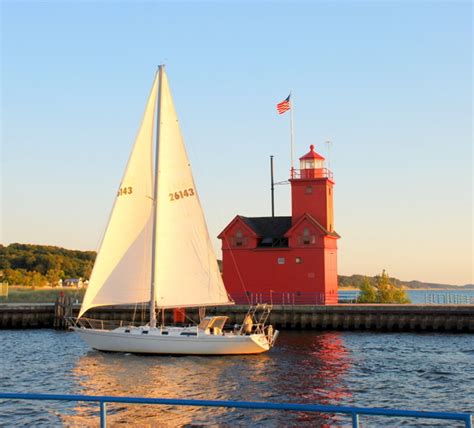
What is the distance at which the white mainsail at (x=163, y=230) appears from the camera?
36938 mm

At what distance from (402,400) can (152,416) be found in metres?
9.53

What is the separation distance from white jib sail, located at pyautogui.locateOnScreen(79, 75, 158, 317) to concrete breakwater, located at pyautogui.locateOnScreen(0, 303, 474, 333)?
11.7 m

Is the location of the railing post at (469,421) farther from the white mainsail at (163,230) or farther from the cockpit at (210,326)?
the white mainsail at (163,230)

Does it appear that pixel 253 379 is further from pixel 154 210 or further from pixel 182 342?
pixel 154 210

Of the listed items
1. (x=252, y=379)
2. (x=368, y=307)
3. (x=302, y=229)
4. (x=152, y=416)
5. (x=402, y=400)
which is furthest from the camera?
(x=302, y=229)

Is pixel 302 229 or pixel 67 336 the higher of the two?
pixel 302 229

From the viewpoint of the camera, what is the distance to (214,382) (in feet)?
92.5

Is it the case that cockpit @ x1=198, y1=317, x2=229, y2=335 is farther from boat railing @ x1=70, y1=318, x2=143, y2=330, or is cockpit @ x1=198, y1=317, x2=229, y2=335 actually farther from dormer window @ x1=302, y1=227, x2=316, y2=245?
dormer window @ x1=302, y1=227, x2=316, y2=245

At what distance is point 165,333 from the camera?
3581 cm

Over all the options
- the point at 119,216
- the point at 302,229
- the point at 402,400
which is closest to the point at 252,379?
the point at 402,400

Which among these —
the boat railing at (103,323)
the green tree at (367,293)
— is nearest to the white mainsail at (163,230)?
the boat railing at (103,323)

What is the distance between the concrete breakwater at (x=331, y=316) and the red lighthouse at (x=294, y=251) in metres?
3.97

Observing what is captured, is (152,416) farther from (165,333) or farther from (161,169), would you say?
(161,169)

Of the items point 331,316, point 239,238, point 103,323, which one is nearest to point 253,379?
point 103,323
